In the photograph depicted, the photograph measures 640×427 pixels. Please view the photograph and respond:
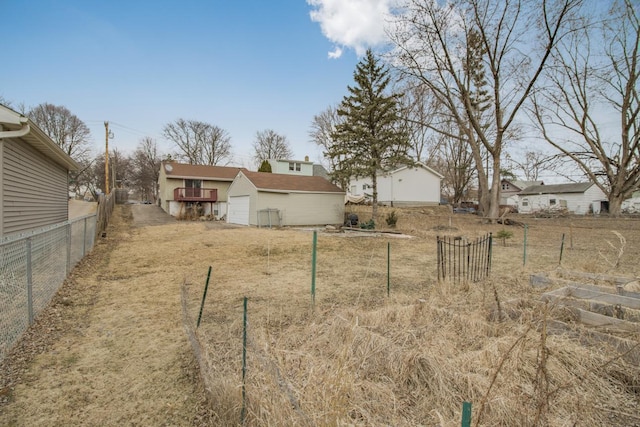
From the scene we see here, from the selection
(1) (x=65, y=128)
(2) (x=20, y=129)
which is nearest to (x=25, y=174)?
(2) (x=20, y=129)

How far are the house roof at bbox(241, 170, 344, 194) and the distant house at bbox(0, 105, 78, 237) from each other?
10257 millimetres

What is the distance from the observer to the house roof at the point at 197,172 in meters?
26.8

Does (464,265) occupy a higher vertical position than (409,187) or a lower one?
lower

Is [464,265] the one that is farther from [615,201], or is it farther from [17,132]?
[615,201]

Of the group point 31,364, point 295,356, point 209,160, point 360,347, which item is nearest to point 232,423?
point 295,356

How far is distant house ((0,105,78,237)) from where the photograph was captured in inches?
252

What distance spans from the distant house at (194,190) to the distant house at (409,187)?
12.6 meters

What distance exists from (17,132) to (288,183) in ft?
50.5

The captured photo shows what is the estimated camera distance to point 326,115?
36.5 meters

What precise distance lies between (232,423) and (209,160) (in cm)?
4800

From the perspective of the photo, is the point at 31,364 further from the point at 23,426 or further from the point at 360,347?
the point at 360,347

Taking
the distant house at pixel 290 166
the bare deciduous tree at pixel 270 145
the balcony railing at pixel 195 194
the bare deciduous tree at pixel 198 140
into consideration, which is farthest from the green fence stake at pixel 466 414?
the bare deciduous tree at pixel 198 140

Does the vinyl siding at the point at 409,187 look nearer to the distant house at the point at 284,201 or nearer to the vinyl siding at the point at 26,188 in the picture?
the distant house at the point at 284,201

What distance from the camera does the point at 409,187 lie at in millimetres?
29984
